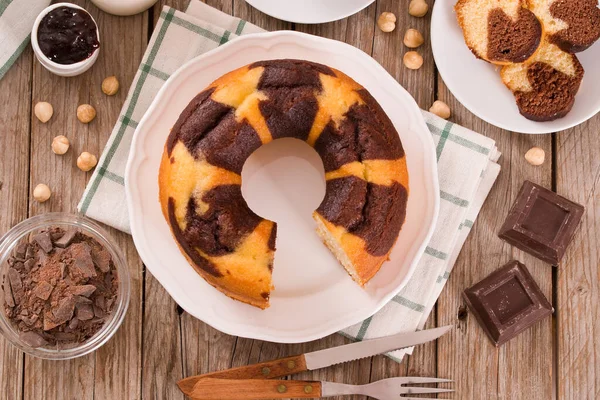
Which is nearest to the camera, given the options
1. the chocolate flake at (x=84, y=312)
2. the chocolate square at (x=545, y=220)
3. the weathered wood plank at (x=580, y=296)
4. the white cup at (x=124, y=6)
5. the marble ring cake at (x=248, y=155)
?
the marble ring cake at (x=248, y=155)

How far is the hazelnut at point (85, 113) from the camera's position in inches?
97.0

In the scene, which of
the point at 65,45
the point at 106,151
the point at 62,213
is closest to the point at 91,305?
the point at 62,213

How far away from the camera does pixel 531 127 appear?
2.49 meters

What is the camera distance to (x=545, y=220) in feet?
8.26

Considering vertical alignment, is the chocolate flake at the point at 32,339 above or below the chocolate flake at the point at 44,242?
below

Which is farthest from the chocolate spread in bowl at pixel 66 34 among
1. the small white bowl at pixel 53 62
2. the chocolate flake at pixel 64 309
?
the chocolate flake at pixel 64 309

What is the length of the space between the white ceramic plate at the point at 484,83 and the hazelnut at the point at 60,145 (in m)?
1.32

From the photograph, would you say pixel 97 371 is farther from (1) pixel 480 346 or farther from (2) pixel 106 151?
(1) pixel 480 346

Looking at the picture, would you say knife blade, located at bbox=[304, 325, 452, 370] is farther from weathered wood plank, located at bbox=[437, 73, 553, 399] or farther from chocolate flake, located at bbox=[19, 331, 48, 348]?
chocolate flake, located at bbox=[19, 331, 48, 348]

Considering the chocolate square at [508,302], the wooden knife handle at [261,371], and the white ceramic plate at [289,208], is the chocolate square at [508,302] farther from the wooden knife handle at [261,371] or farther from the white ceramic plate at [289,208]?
the wooden knife handle at [261,371]

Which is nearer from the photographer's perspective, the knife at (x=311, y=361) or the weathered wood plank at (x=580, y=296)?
the knife at (x=311, y=361)

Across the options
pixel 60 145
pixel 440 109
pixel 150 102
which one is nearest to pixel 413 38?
pixel 440 109

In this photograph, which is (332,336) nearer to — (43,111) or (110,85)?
(110,85)

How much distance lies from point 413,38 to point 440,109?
271 mm
